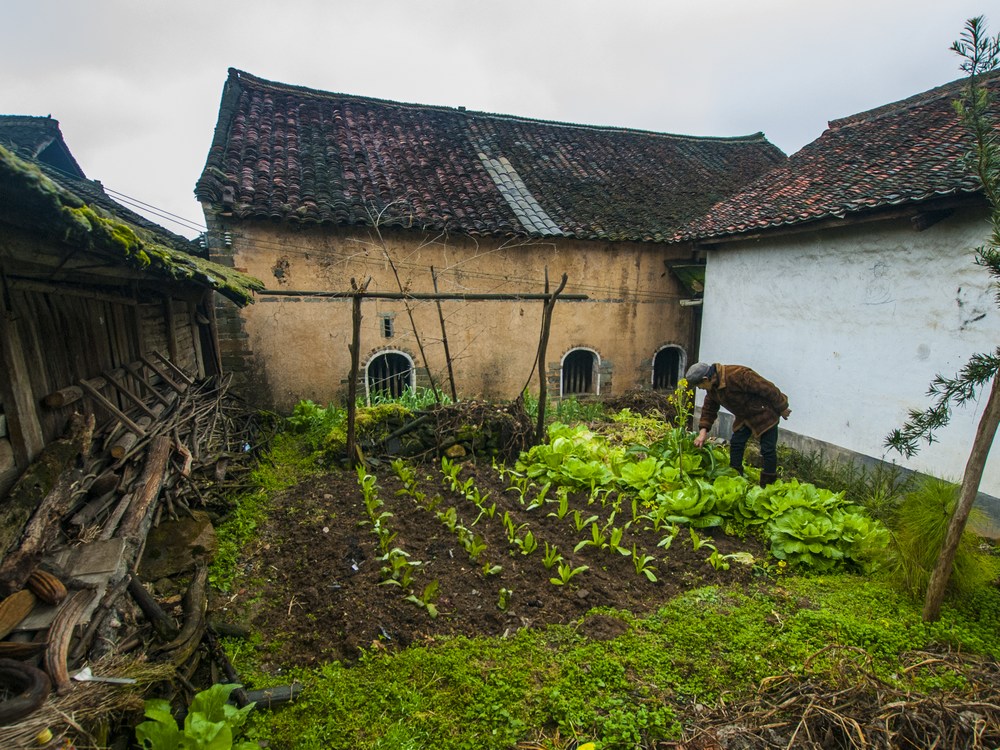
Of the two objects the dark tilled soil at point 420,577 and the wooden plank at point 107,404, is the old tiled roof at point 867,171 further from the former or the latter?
the wooden plank at point 107,404

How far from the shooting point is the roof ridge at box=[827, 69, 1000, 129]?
32.4 feet

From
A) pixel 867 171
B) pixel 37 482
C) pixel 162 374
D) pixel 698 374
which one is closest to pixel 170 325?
pixel 162 374

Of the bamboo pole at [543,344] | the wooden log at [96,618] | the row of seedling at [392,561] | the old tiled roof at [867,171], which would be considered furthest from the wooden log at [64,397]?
the old tiled roof at [867,171]

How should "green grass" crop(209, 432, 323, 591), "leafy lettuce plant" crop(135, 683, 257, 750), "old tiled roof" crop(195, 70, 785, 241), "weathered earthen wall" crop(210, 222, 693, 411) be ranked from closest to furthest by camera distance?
"leafy lettuce plant" crop(135, 683, 257, 750) < "green grass" crop(209, 432, 323, 591) < "weathered earthen wall" crop(210, 222, 693, 411) < "old tiled roof" crop(195, 70, 785, 241)

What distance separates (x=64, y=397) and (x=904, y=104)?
1425 cm

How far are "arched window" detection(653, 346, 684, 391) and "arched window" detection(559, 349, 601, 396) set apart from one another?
1699 mm

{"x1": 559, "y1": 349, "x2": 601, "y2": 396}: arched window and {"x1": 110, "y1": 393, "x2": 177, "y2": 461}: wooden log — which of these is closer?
{"x1": 110, "y1": 393, "x2": 177, "y2": 461}: wooden log

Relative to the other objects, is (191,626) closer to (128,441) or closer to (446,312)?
(128,441)

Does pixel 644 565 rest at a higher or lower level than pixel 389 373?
lower

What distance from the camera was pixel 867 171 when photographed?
825cm

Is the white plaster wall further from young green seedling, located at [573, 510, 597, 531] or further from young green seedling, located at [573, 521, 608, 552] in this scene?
young green seedling, located at [573, 521, 608, 552]

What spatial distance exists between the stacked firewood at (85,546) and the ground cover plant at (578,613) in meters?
0.70

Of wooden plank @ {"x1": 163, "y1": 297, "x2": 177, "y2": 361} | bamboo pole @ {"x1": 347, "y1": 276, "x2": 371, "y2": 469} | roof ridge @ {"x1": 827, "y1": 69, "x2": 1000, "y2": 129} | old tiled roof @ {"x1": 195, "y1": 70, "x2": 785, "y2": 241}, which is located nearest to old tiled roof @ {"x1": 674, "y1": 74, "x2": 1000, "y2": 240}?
roof ridge @ {"x1": 827, "y1": 69, "x2": 1000, "y2": 129}

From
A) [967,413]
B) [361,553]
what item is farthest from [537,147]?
[361,553]
